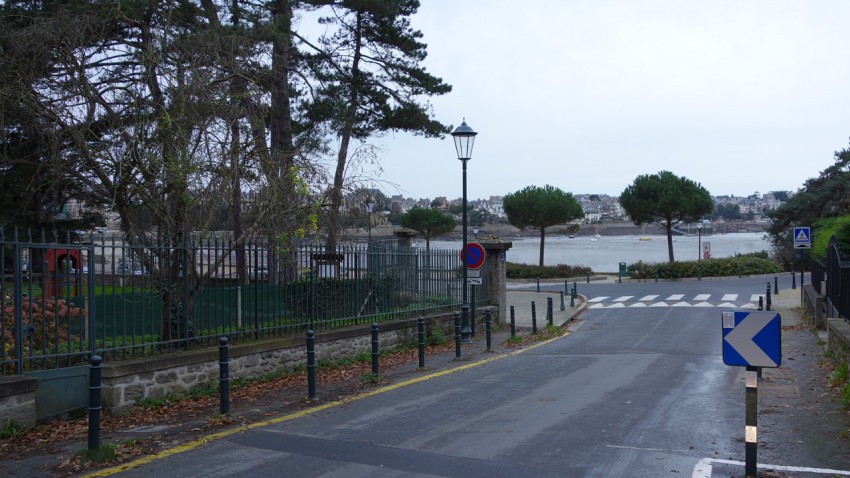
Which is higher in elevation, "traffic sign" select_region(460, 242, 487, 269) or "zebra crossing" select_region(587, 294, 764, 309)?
"traffic sign" select_region(460, 242, 487, 269)

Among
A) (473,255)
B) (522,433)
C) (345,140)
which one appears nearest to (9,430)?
(522,433)

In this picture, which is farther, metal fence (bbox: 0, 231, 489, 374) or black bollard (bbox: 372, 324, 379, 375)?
black bollard (bbox: 372, 324, 379, 375)

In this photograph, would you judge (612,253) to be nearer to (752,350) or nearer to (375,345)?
(375,345)

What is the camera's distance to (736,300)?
32.8 m

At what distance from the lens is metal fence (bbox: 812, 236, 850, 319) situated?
45.2ft

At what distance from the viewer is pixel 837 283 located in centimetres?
1577

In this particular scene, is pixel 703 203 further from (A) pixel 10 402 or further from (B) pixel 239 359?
(A) pixel 10 402

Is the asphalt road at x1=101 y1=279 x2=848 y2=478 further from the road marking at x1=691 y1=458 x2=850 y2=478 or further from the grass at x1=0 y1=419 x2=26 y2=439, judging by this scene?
the grass at x1=0 y1=419 x2=26 y2=439

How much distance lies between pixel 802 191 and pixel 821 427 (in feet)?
173

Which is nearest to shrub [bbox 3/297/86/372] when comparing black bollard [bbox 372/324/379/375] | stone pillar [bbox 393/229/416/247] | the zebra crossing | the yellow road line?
the yellow road line

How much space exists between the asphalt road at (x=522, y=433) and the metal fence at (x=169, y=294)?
2.70 metres

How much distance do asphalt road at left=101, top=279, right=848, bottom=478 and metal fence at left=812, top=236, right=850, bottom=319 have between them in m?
2.36

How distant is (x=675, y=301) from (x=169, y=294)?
27136mm

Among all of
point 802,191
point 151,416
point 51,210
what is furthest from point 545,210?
point 151,416
